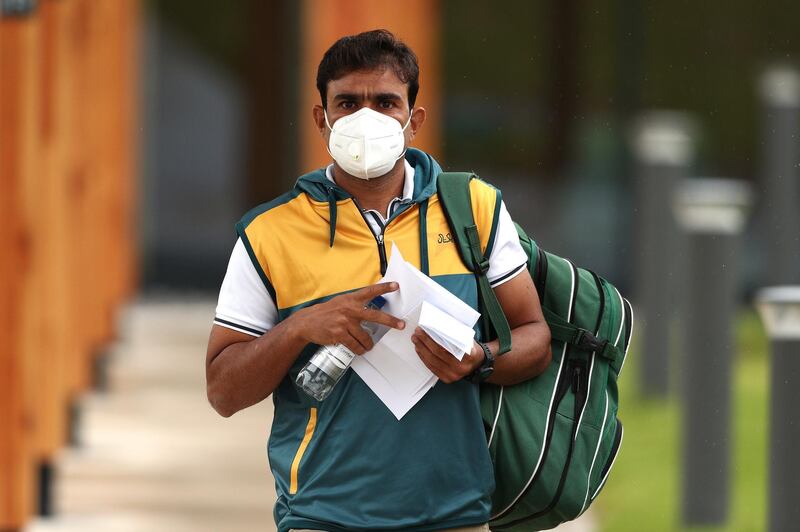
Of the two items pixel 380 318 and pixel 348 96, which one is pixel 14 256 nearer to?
pixel 348 96

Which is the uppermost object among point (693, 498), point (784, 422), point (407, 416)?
point (407, 416)

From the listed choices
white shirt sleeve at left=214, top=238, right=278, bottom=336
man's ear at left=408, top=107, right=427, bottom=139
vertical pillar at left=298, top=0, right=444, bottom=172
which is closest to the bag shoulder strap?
man's ear at left=408, top=107, right=427, bottom=139

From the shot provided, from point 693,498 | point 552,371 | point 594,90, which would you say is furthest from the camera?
point 594,90

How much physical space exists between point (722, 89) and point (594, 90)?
115 centimetres

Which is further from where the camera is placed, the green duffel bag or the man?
the green duffel bag

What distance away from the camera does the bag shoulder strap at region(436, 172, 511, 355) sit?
10.0ft

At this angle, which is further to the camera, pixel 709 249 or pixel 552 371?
pixel 709 249

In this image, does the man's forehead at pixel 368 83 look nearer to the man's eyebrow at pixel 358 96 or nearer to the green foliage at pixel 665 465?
the man's eyebrow at pixel 358 96

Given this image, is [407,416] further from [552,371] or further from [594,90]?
[594,90]

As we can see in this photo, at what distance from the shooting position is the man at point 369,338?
3.00 m

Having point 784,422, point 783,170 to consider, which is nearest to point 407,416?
point 784,422

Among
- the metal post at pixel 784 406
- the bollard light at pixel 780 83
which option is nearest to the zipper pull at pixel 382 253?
the metal post at pixel 784 406

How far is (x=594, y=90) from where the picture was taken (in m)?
14.3

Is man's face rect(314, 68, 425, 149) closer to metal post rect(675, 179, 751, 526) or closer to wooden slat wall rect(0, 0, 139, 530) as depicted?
wooden slat wall rect(0, 0, 139, 530)
